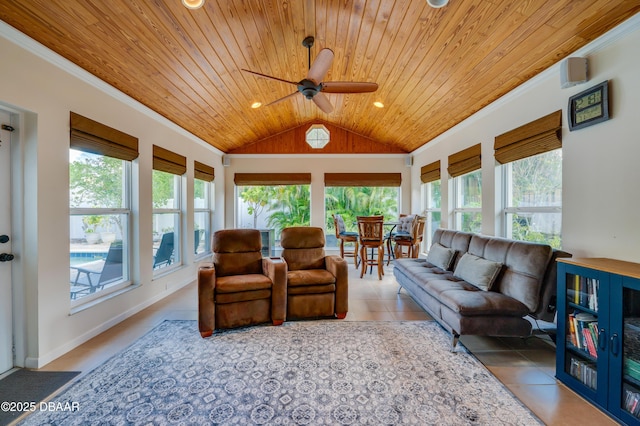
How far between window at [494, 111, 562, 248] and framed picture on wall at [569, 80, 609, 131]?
0.17m

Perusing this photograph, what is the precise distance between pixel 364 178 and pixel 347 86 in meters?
3.64

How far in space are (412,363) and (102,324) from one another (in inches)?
118

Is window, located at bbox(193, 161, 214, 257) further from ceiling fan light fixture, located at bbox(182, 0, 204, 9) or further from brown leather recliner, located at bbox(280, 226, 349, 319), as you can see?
ceiling fan light fixture, located at bbox(182, 0, 204, 9)

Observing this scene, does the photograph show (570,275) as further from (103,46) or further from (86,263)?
(86,263)

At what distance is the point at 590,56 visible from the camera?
7.26ft

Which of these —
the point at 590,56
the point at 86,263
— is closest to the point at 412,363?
the point at 590,56

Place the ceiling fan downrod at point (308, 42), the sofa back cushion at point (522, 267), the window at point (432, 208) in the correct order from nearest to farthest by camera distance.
A: the sofa back cushion at point (522, 267) < the ceiling fan downrod at point (308, 42) < the window at point (432, 208)

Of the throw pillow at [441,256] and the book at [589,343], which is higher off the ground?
the throw pillow at [441,256]

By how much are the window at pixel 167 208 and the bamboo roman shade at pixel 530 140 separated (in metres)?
4.31

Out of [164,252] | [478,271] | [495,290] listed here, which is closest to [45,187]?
[164,252]

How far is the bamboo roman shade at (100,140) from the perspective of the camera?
100 inches

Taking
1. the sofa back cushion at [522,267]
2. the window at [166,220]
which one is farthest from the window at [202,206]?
the sofa back cushion at [522,267]

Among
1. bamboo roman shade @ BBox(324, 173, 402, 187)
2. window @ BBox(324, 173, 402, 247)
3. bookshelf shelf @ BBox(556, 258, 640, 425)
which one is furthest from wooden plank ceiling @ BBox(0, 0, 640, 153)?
window @ BBox(324, 173, 402, 247)

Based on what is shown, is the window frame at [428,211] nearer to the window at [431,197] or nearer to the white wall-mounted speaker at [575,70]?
the window at [431,197]
